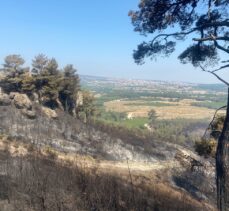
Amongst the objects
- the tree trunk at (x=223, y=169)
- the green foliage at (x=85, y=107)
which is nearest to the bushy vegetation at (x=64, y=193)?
the tree trunk at (x=223, y=169)

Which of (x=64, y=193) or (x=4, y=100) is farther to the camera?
(x=4, y=100)

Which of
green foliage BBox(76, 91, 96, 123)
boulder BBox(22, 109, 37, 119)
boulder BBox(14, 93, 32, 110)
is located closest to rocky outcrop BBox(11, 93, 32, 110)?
boulder BBox(14, 93, 32, 110)

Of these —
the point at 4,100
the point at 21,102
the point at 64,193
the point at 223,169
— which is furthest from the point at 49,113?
the point at 64,193

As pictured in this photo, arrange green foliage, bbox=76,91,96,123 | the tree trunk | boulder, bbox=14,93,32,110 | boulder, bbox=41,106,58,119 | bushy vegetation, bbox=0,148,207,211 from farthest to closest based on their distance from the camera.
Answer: green foliage, bbox=76,91,96,123
boulder, bbox=41,106,58,119
boulder, bbox=14,93,32,110
the tree trunk
bushy vegetation, bbox=0,148,207,211

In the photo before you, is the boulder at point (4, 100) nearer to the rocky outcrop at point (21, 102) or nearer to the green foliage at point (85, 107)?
the rocky outcrop at point (21, 102)

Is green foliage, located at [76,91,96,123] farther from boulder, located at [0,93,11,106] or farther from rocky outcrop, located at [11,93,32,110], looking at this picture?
boulder, located at [0,93,11,106]

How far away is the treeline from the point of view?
44.5m

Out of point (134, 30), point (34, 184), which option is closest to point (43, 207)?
point (34, 184)

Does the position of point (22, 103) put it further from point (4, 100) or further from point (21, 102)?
point (4, 100)

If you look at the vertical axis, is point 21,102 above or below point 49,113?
above

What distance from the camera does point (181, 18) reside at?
38.9ft

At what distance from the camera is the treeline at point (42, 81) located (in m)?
44.5

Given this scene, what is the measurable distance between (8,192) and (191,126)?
12187 centimetres

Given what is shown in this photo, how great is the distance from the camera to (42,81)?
151 ft
